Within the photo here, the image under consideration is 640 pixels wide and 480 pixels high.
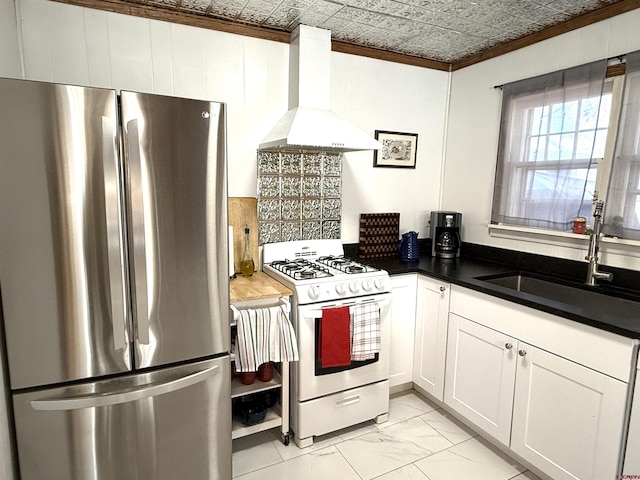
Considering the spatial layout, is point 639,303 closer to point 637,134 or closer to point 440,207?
point 637,134

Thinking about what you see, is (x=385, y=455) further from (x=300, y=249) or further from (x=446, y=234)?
(x=446, y=234)

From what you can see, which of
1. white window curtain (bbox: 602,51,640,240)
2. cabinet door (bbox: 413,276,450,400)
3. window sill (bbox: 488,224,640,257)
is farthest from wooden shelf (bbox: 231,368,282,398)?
white window curtain (bbox: 602,51,640,240)

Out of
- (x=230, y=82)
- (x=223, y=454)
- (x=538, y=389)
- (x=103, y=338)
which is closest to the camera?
(x=103, y=338)

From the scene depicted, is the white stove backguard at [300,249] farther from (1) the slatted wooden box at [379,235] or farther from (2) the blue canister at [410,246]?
(2) the blue canister at [410,246]

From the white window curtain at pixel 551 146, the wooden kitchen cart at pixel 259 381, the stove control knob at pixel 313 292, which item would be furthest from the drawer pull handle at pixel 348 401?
the white window curtain at pixel 551 146

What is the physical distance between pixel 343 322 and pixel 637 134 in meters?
1.82

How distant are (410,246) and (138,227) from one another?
77.0 inches

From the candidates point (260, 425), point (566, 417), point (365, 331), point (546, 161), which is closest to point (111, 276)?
point (260, 425)

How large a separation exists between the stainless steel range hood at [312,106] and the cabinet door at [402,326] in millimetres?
913

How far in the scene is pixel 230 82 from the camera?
237 centimetres

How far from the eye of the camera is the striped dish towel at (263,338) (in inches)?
74.9

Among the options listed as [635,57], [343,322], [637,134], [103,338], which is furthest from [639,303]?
[103,338]

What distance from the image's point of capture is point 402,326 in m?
2.54

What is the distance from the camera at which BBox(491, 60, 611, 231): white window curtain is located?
2.15 metres
